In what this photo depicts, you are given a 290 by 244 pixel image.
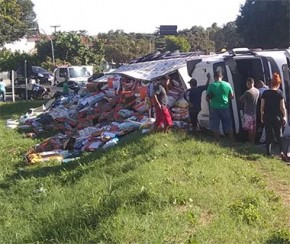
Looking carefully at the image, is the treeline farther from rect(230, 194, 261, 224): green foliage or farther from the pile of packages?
rect(230, 194, 261, 224): green foliage

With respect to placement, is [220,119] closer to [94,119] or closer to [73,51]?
[94,119]

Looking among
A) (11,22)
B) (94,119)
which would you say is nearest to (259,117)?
(94,119)

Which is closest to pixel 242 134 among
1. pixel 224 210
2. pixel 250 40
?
pixel 224 210

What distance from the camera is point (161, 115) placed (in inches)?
451

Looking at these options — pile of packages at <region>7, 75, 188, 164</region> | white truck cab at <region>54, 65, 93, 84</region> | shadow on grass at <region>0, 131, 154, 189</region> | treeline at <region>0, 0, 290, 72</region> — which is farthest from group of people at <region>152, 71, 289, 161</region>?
white truck cab at <region>54, 65, 93, 84</region>

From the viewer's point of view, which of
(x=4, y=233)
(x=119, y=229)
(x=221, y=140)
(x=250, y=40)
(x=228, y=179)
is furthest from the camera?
(x=250, y=40)

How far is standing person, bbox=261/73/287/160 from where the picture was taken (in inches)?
376

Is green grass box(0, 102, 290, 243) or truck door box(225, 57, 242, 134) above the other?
truck door box(225, 57, 242, 134)

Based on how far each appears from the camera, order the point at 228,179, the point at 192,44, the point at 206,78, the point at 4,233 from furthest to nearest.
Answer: the point at 192,44 < the point at 206,78 < the point at 228,179 < the point at 4,233

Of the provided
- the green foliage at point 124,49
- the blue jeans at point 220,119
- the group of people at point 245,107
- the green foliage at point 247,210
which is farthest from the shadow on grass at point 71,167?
the green foliage at point 124,49

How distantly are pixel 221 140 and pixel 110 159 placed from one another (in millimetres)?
2492

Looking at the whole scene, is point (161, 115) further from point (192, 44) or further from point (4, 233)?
point (192, 44)

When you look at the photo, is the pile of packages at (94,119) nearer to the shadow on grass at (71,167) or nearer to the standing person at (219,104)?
the shadow on grass at (71,167)

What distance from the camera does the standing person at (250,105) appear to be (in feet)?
33.9
